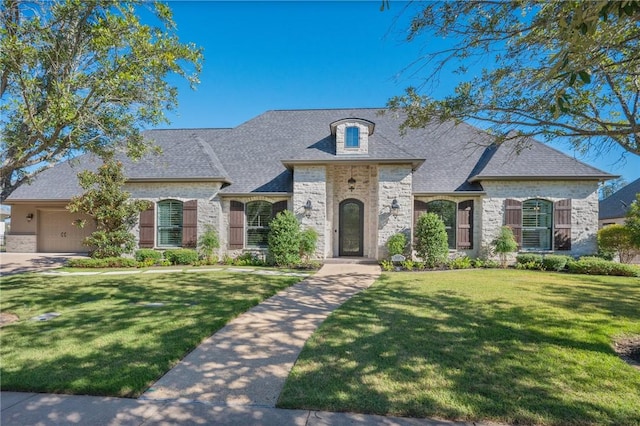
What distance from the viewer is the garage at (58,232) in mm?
16109

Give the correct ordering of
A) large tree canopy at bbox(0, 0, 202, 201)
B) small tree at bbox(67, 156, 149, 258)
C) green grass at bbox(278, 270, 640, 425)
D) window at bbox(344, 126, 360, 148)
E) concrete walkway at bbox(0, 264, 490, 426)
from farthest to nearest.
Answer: small tree at bbox(67, 156, 149, 258)
window at bbox(344, 126, 360, 148)
large tree canopy at bbox(0, 0, 202, 201)
green grass at bbox(278, 270, 640, 425)
concrete walkway at bbox(0, 264, 490, 426)

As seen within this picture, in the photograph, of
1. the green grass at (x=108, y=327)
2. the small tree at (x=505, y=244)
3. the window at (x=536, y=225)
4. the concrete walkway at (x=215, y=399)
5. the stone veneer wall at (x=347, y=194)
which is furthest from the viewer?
→ the stone veneer wall at (x=347, y=194)

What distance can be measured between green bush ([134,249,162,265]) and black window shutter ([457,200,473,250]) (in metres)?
12.3

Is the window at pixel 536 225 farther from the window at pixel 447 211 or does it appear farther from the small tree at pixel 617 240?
the window at pixel 447 211

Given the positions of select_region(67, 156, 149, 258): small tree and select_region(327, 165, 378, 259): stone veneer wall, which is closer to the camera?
select_region(67, 156, 149, 258): small tree

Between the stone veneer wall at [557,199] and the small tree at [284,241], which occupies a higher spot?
the stone veneer wall at [557,199]

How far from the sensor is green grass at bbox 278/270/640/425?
283 cm

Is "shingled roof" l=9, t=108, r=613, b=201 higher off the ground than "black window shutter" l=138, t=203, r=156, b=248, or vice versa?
"shingled roof" l=9, t=108, r=613, b=201

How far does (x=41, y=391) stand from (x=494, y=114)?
731 cm

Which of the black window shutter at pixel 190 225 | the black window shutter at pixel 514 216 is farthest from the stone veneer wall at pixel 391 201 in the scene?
the black window shutter at pixel 190 225

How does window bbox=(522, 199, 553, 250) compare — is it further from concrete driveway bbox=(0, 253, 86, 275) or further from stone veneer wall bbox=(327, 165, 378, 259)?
concrete driveway bbox=(0, 253, 86, 275)

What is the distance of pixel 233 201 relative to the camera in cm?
1336

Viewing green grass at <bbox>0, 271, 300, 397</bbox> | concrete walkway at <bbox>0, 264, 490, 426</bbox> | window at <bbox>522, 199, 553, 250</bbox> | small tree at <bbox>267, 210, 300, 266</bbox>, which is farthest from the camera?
window at <bbox>522, 199, 553, 250</bbox>

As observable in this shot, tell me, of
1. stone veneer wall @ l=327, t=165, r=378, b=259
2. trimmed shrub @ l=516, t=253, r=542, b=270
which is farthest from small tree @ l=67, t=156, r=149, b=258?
trimmed shrub @ l=516, t=253, r=542, b=270
